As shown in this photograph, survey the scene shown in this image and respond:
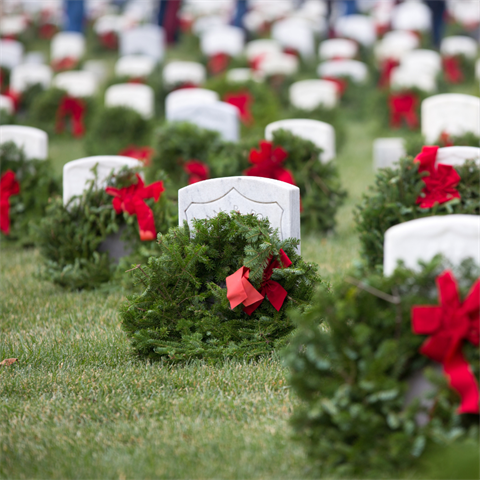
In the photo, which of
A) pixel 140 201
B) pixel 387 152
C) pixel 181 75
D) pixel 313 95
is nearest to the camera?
pixel 140 201

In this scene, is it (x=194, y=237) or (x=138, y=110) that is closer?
→ (x=194, y=237)

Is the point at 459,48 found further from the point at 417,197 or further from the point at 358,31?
the point at 417,197

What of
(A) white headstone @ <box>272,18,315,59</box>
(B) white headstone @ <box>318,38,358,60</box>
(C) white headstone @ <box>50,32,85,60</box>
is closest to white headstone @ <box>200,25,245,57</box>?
(A) white headstone @ <box>272,18,315,59</box>

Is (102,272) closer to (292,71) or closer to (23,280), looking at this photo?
(23,280)

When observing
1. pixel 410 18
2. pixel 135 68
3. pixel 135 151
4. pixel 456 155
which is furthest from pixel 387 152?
pixel 410 18

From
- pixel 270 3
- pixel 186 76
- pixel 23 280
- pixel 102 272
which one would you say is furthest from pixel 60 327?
pixel 270 3

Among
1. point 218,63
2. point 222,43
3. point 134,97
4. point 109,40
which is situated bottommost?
point 134,97

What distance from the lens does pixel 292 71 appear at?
50.4 feet

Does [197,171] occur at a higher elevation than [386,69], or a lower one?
lower

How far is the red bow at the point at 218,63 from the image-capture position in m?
16.6

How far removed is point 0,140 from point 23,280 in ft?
6.28

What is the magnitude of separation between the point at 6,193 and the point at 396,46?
1238 centimetres

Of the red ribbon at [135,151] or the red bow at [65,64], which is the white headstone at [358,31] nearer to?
the red bow at [65,64]

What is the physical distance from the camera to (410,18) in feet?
68.3
